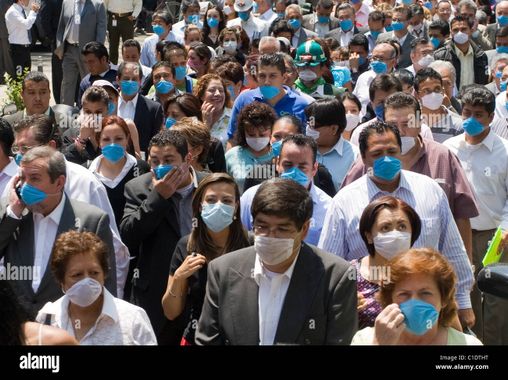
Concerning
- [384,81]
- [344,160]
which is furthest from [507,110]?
[344,160]

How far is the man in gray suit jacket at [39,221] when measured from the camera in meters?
6.48

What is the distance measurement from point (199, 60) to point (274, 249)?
7.83 m

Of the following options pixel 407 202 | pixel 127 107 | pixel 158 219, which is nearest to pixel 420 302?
pixel 407 202

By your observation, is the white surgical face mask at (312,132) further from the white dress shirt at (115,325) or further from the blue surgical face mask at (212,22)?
the blue surgical face mask at (212,22)

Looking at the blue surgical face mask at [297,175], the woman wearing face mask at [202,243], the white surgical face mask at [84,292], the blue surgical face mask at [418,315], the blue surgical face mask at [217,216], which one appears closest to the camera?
the blue surgical face mask at [418,315]

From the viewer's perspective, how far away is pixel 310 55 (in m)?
11.4

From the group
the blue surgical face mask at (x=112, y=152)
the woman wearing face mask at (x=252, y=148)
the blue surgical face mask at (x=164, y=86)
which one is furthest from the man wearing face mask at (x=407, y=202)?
the blue surgical face mask at (x=164, y=86)

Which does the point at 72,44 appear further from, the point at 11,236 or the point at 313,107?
the point at 11,236

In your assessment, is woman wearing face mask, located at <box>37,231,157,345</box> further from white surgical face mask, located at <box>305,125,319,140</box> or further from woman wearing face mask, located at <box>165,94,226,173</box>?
woman wearing face mask, located at <box>165,94,226,173</box>

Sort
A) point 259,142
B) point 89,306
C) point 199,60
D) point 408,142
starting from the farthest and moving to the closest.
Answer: point 199,60
point 259,142
point 408,142
point 89,306

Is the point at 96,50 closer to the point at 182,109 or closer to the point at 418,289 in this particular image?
the point at 182,109

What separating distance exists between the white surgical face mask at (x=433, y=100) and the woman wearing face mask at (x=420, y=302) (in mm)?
4840

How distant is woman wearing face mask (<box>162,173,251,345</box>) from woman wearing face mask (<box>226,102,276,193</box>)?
5.87ft
